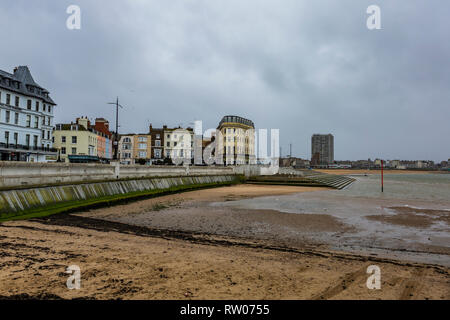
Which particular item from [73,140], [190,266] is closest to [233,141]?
[73,140]

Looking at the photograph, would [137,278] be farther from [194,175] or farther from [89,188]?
[194,175]

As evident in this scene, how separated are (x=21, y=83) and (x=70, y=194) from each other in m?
41.1

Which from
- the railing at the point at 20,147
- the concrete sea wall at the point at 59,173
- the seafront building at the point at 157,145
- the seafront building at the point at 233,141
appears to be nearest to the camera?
the concrete sea wall at the point at 59,173

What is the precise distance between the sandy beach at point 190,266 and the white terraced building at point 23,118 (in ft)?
124

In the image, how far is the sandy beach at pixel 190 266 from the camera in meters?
4.61

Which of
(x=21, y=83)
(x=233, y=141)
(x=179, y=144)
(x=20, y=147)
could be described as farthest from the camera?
(x=179, y=144)

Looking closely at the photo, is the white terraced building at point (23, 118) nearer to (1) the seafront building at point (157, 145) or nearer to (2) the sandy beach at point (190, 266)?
(1) the seafront building at point (157, 145)

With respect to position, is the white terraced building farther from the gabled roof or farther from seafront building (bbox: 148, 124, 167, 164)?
seafront building (bbox: 148, 124, 167, 164)

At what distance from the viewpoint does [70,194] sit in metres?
14.4

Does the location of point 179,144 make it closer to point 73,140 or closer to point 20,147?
point 73,140

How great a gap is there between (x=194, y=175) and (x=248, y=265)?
28114mm

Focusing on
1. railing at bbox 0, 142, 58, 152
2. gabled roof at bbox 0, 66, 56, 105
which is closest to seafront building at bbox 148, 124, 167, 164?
gabled roof at bbox 0, 66, 56, 105

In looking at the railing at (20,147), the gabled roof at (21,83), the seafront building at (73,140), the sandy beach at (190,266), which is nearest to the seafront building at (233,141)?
the seafront building at (73,140)
